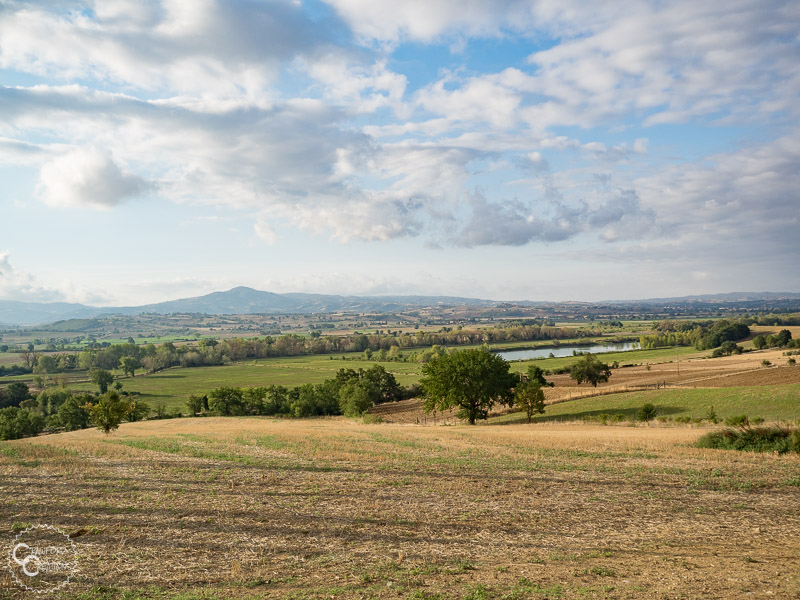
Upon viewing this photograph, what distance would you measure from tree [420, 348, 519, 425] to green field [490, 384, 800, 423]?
18.1 ft

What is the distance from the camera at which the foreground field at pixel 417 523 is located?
1083 cm

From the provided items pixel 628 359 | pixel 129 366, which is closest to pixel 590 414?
pixel 628 359

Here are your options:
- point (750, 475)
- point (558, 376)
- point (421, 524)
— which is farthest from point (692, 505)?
point (558, 376)

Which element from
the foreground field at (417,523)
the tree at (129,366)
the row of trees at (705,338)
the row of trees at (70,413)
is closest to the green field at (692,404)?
the foreground field at (417,523)

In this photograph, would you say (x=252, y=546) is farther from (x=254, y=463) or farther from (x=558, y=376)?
→ (x=558, y=376)

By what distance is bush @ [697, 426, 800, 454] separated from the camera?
26.5 meters

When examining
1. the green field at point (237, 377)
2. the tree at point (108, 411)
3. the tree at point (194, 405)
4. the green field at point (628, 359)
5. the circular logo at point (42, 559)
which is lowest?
the green field at point (237, 377)

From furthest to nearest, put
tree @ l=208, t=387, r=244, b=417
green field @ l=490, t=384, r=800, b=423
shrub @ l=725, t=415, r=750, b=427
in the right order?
tree @ l=208, t=387, r=244, b=417
green field @ l=490, t=384, r=800, b=423
shrub @ l=725, t=415, r=750, b=427

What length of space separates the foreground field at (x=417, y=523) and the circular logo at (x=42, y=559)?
334 millimetres

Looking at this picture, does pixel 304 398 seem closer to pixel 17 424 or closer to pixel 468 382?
pixel 468 382

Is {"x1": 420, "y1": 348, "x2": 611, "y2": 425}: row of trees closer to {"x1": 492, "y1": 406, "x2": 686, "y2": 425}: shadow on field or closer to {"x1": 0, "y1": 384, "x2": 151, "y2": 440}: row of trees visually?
{"x1": 492, "y1": 406, "x2": 686, "y2": 425}: shadow on field

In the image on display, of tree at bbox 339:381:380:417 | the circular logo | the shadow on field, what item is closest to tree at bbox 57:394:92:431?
tree at bbox 339:381:380:417

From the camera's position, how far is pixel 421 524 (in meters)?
15.0

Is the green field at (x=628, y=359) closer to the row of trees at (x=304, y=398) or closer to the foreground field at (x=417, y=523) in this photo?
the row of trees at (x=304, y=398)
